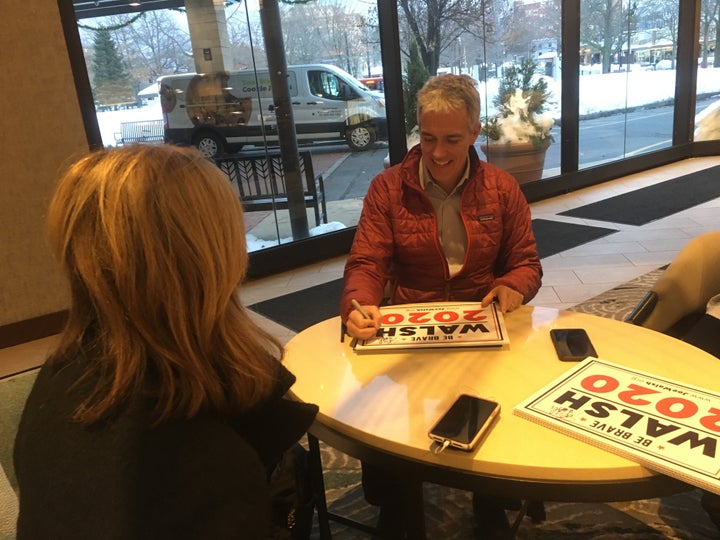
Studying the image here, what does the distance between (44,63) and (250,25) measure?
4.60 ft

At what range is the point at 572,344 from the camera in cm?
Result: 132

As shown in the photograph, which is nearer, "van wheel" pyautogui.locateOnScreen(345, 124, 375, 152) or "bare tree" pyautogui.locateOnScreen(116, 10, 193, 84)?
"bare tree" pyautogui.locateOnScreen(116, 10, 193, 84)

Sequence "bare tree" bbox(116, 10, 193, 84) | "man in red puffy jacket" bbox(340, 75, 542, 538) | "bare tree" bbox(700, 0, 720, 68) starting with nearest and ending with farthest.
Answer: "man in red puffy jacket" bbox(340, 75, 542, 538), "bare tree" bbox(116, 10, 193, 84), "bare tree" bbox(700, 0, 720, 68)

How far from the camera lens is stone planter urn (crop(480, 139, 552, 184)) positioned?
239 inches

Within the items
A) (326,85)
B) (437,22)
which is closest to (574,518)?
(326,85)

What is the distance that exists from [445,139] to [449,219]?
258 mm

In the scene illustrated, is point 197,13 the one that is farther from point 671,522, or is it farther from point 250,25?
point 671,522

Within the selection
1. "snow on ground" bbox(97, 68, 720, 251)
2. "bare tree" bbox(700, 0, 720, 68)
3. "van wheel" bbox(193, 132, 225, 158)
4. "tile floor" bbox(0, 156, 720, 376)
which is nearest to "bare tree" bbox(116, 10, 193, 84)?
"van wheel" bbox(193, 132, 225, 158)

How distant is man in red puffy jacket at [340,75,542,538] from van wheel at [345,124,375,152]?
293 centimetres

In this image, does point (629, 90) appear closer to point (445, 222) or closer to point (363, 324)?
point (445, 222)

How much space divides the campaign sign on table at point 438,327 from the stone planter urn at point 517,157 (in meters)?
4.78

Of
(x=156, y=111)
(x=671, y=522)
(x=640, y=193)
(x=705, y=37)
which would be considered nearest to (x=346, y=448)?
(x=671, y=522)

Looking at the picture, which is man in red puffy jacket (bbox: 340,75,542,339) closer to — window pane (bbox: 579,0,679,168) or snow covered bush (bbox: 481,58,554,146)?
snow covered bush (bbox: 481,58,554,146)

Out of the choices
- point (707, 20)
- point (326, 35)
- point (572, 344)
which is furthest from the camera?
point (707, 20)
